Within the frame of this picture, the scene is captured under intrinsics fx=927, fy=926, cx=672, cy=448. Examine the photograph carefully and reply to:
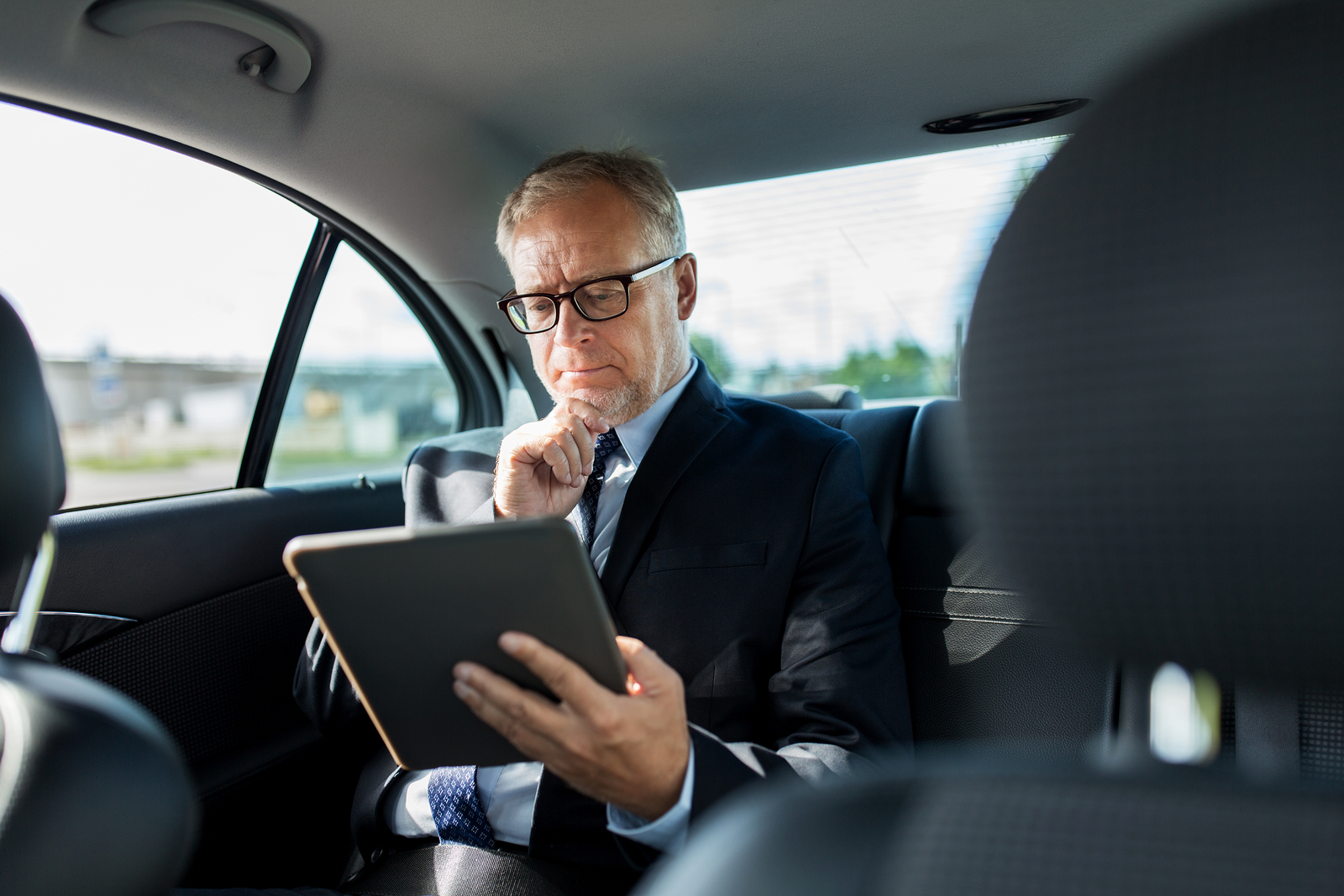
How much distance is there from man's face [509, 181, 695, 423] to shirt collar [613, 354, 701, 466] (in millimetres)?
17

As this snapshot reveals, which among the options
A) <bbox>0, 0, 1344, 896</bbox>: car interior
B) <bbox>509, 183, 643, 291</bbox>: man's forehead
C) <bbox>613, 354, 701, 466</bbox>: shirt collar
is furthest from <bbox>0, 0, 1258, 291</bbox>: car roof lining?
<bbox>613, 354, 701, 466</bbox>: shirt collar

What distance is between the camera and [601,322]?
1.65 m

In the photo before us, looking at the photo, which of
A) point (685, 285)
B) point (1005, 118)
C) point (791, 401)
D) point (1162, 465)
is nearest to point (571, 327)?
point (685, 285)

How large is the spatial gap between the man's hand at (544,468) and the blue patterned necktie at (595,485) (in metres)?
0.05

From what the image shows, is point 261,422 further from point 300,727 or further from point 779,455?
point 779,455

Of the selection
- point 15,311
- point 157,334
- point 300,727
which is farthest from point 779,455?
point 157,334

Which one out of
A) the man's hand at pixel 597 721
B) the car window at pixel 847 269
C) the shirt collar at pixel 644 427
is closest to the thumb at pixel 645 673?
the man's hand at pixel 597 721

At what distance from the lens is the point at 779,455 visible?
1535 millimetres

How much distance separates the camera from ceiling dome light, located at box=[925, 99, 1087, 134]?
6.32 ft

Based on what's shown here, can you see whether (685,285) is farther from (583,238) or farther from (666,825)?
(666,825)

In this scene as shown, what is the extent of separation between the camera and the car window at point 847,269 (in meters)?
2.13

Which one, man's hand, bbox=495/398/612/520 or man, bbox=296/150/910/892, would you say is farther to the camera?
man's hand, bbox=495/398/612/520

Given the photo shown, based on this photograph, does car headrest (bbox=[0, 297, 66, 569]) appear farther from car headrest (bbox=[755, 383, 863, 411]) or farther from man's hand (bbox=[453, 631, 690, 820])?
car headrest (bbox=[755, 383, 863, 411])

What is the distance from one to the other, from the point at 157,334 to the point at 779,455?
6.31ft
